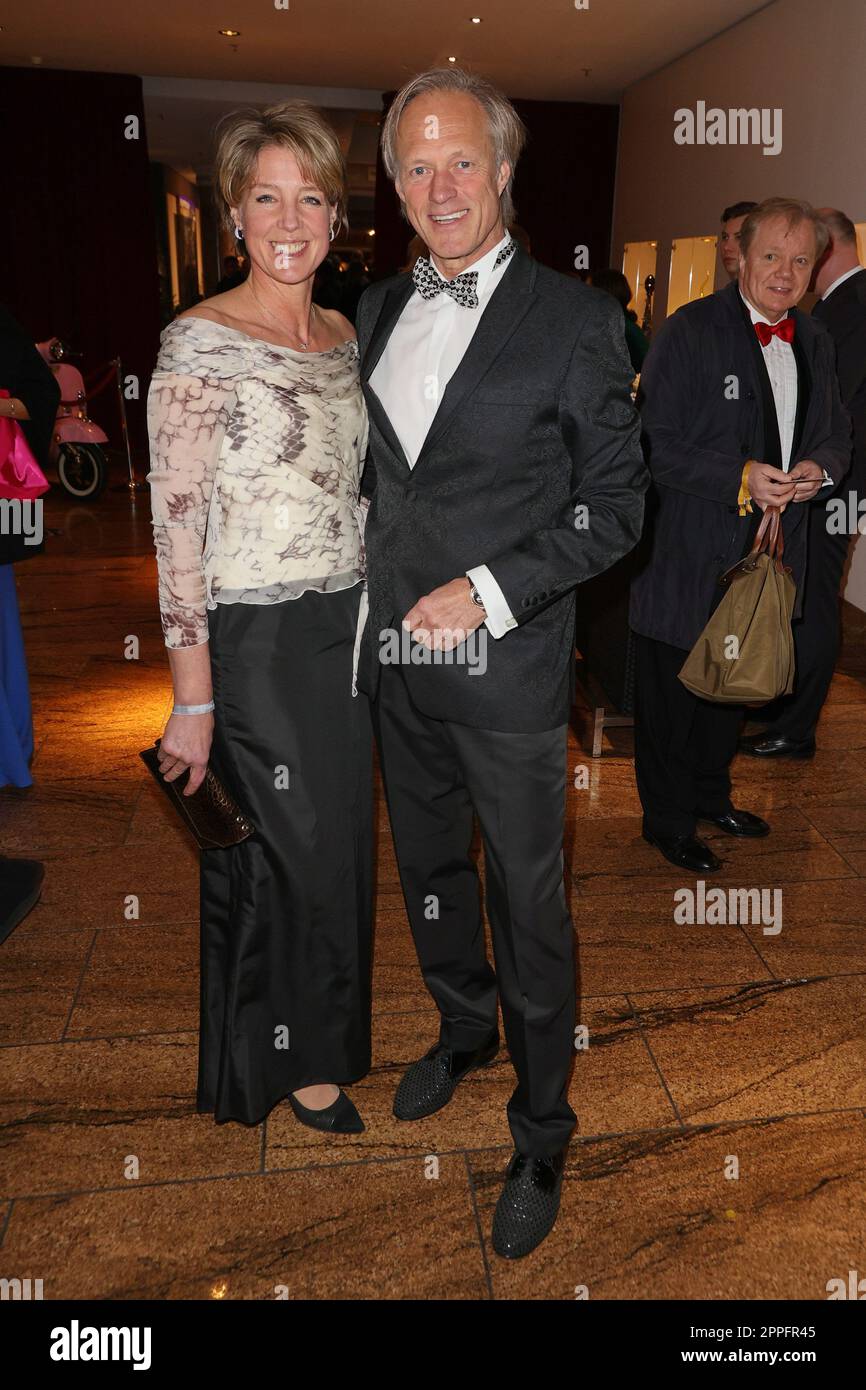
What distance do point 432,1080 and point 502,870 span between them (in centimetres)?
69

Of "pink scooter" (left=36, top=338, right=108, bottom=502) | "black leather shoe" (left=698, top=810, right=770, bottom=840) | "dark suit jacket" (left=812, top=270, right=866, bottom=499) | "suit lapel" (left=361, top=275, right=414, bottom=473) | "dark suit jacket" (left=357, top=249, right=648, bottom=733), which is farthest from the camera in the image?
"pink scooter" (left=36, top=338, right=108, bottom=502)

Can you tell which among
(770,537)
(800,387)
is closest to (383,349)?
(770,537)

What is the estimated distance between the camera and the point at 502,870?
1.79m

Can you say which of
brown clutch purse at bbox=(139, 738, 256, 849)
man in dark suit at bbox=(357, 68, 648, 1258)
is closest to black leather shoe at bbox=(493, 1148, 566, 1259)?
man in dark suit at bbox=(357, 68, 648, 1258)

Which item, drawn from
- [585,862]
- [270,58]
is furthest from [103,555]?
[270,58]

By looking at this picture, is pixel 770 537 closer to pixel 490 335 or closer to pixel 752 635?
pixel 752 635

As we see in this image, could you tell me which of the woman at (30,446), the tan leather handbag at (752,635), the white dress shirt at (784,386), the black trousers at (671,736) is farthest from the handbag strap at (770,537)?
the woman at (30,446)

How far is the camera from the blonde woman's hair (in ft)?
5.29

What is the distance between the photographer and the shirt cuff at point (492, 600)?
5.20 ft

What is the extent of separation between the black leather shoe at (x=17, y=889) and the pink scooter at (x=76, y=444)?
5934mm

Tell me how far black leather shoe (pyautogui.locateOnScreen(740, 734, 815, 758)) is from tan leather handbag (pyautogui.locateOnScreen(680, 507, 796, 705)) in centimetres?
116

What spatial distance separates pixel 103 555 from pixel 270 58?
5189mm

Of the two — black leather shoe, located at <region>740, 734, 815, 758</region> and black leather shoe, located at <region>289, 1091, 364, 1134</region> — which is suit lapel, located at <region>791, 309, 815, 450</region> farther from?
black leather shoe, located at <region>289, 1091, 364, 1134</region>
